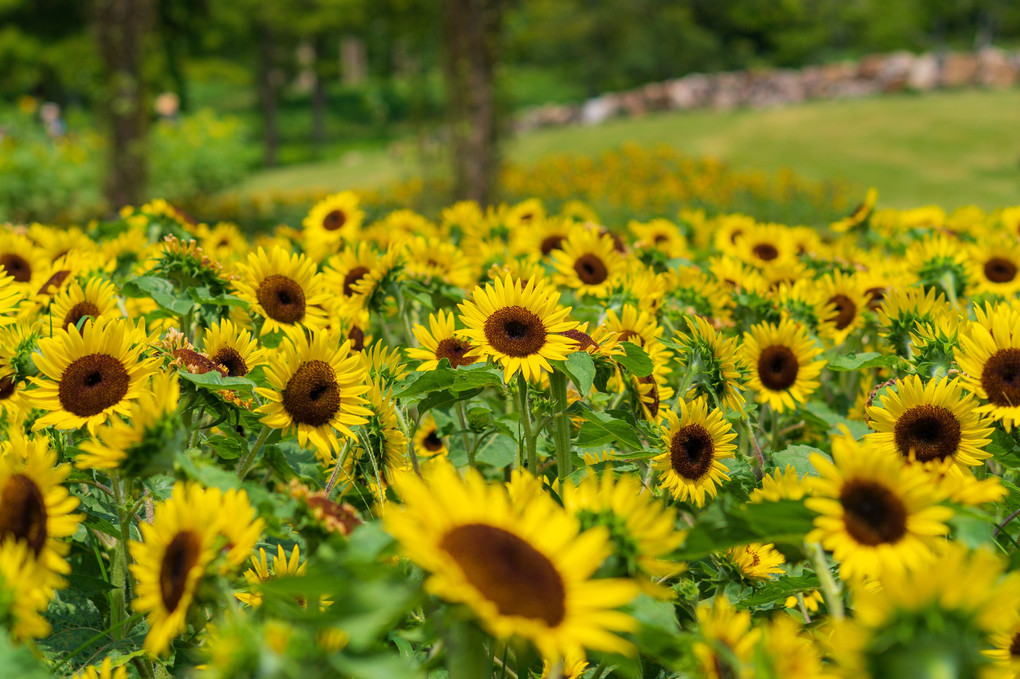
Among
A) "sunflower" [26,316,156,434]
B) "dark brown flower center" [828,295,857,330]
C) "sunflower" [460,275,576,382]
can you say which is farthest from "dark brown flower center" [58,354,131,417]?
"dark brown flower center" [828,295,857,330]

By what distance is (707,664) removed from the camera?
37.0 inches

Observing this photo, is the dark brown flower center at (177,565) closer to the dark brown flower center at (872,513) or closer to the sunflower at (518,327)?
the sunflower at (518,327)

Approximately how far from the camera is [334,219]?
3.11 meters

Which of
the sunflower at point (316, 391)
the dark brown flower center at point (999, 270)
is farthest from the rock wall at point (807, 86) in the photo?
the sunflower at point (316, 391)

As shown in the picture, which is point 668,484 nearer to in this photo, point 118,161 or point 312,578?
point 312,578

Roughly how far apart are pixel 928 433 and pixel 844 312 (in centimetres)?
91

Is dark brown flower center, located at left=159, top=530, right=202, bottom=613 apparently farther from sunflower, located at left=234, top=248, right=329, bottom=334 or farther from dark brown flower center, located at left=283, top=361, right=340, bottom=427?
sunflower, located at left=234, top=248, right=329, bottom=334

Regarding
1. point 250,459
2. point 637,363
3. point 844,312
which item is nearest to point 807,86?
point 844,312

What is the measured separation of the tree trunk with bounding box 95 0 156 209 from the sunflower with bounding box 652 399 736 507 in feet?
28.5

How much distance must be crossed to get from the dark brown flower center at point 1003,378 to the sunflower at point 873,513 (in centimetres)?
65

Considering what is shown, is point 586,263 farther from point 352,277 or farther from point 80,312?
point 80,312

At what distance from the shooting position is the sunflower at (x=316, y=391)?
4.63 ft

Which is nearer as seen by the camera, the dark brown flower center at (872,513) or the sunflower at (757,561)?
the dark brown flower center at (872,513)

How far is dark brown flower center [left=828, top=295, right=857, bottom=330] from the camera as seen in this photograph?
2.33 m
